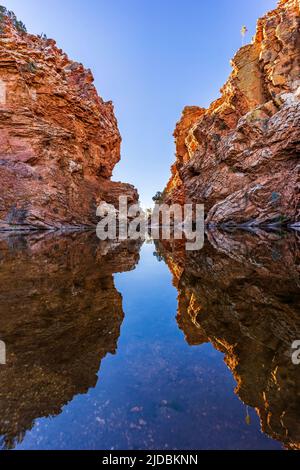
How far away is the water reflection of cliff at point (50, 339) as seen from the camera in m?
1.83

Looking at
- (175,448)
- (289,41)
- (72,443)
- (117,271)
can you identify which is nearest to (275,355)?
(175,448)

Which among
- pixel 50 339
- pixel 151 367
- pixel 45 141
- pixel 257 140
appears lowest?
pixel 151 367

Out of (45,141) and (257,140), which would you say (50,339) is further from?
(45,141)

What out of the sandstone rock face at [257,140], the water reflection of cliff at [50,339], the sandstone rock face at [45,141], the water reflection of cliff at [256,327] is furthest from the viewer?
the sandstone rock face at [45,141]

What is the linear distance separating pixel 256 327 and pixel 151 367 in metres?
1.22

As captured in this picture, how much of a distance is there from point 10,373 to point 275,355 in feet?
7.35

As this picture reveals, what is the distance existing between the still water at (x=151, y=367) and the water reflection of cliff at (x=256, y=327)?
0.01 m

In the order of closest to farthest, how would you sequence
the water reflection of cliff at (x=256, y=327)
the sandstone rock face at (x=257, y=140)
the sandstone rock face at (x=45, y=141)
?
the water reflection of cliff at (x=256, y=327) < the sandstone rock face at (x=257, y=140) < the sandstone rock face at (x=45, y=141)

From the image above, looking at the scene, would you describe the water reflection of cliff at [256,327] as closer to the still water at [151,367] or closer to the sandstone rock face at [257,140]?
the still water at [151,367]

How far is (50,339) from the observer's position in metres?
2.60

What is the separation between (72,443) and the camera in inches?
57.9

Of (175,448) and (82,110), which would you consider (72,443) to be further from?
(82,110)

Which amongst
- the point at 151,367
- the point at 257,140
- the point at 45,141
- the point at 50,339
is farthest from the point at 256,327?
the point at 45,141

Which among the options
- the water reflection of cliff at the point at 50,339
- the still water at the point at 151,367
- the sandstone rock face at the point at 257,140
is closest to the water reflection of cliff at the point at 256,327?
the still water at the point at 151,367
